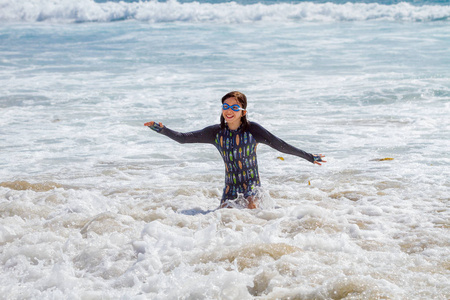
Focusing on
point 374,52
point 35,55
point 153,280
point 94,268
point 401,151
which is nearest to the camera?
point 153,280

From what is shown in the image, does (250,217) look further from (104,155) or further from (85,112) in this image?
(85,112)

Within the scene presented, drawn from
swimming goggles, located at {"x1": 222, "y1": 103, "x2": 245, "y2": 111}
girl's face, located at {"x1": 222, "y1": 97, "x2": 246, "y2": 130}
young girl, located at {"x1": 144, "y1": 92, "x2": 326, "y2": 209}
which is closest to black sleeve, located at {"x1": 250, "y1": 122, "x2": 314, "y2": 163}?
young girl, located at {"x1": 144, "y1": 92, "x2": 326, "y2": 209}

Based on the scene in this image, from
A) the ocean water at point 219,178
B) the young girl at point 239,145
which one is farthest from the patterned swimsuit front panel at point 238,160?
the ocean water at point 219,178

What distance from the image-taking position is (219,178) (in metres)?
7.30

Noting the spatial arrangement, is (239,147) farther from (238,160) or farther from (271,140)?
(271,140)

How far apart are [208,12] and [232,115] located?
1325 inches

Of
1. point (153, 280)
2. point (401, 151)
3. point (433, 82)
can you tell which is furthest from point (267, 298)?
point (433, 82)

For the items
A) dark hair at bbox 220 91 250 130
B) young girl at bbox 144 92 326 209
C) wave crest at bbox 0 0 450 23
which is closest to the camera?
dark hair at bbox 220 91 250 130

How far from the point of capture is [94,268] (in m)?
3.81

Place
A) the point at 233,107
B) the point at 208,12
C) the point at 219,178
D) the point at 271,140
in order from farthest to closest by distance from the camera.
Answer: the point at 208,12 < the point at 219,178 < the point at 271,140 < the point at 233,107

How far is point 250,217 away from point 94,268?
169 centimetres

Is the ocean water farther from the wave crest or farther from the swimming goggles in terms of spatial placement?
the wave crest

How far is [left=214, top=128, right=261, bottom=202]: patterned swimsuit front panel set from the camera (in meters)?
5.34

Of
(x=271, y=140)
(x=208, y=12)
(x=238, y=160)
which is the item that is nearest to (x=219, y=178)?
(x=238, y=160)
